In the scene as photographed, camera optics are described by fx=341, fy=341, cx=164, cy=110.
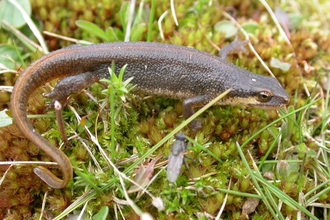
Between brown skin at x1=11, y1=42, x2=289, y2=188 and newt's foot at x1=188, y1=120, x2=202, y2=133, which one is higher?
brown skin at x1=11, y1=42, x2=289, y2=188

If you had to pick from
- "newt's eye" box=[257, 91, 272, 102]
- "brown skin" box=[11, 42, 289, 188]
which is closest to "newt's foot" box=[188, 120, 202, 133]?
"brown skin" box=[11, 42, 289, 188]

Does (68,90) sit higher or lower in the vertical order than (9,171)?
higher

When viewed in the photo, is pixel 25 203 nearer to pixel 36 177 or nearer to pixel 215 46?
pixel 36 177

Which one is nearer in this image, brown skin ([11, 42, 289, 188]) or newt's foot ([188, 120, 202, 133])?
newt's foot ([188, 120, 202, 133])

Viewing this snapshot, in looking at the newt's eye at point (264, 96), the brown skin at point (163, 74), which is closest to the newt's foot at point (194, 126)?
the brown skin at point (163, 74)

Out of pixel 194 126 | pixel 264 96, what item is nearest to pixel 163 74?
pixel 194 126

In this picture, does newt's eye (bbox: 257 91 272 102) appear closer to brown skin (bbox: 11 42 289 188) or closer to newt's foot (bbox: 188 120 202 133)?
brown skin (bbox: 11 42 289 188)

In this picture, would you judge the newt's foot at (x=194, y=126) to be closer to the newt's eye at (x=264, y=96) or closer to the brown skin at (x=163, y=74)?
the brown skin at (x=163, y=74)

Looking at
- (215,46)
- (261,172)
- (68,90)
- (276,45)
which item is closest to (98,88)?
(68,90)
